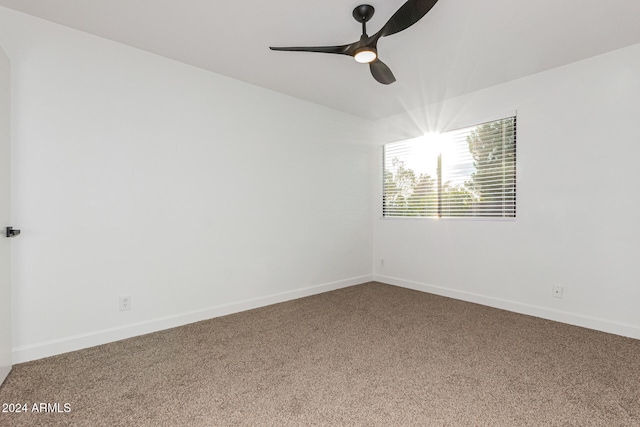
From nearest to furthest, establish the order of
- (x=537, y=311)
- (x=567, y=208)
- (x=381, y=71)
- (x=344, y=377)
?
1. (x=344, y=377)
2. (x=381, y=71)
3. (x=567, y=208)
4. (x=537, y=311)

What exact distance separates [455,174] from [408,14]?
7.78ft

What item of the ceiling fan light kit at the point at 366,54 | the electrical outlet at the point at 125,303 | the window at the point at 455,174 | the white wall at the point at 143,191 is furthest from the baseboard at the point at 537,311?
the electrical outlet at the point at 125,303

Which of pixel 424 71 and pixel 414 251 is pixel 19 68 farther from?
pixel 414 251

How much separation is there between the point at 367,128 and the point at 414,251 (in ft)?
6.23

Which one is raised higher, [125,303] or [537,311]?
[125,303]

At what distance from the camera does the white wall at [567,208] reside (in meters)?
2.64

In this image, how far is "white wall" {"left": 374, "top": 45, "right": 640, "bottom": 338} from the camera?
8.66 feet

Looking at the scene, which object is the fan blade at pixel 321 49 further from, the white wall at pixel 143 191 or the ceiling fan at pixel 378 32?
the white wall at pixel 143 191

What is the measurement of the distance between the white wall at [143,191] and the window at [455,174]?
118 centimetres

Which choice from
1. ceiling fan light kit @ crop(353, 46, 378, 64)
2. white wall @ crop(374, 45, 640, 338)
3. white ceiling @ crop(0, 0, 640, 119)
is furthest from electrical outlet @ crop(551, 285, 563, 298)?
ceiling fan light kit @ crop(353, 46, 378, 64)

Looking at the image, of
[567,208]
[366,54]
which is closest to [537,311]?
[567,208]

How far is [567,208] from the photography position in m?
2.93

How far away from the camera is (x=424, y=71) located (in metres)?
3.03

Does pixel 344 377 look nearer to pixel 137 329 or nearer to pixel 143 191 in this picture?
pixel 137 329
